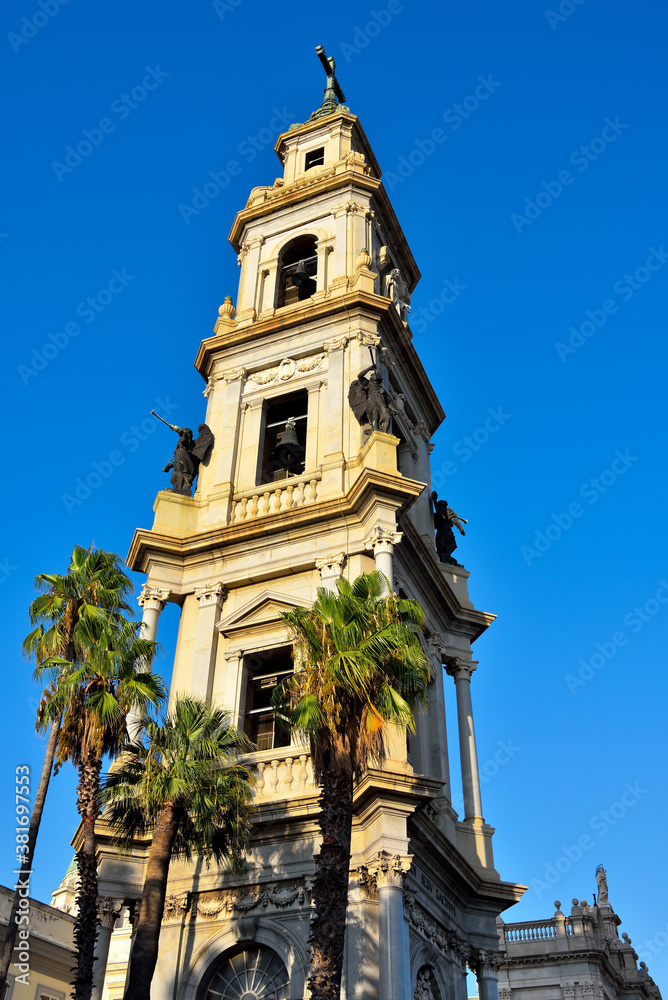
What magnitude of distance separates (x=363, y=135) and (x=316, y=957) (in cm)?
3229

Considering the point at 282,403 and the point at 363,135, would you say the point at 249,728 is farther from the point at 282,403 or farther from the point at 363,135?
the point at 363,135

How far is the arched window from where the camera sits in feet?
111

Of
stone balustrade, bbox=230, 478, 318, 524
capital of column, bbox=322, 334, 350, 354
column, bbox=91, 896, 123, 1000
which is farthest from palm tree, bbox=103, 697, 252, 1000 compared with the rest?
capital of column, bbox=322, 334, 350, 354

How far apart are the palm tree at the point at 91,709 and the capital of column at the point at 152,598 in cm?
609

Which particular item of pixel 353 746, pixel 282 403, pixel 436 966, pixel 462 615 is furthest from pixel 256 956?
pixel 282 403

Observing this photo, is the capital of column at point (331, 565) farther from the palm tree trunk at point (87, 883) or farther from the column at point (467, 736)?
the palm tree trunk at point (87, 883)

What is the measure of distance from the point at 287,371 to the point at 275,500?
5.15 metres

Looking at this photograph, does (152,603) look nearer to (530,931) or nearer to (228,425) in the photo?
(228,425)

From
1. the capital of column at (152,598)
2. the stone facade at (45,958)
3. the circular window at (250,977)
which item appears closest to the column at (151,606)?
the capital of column at (152,598)

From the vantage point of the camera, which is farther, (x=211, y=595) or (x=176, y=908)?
(x=211, y=595)

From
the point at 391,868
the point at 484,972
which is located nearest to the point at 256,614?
the point at 391,868

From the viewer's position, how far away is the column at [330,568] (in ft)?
80.9

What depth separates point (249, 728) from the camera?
2453 cm

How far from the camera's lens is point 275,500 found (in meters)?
27.1
